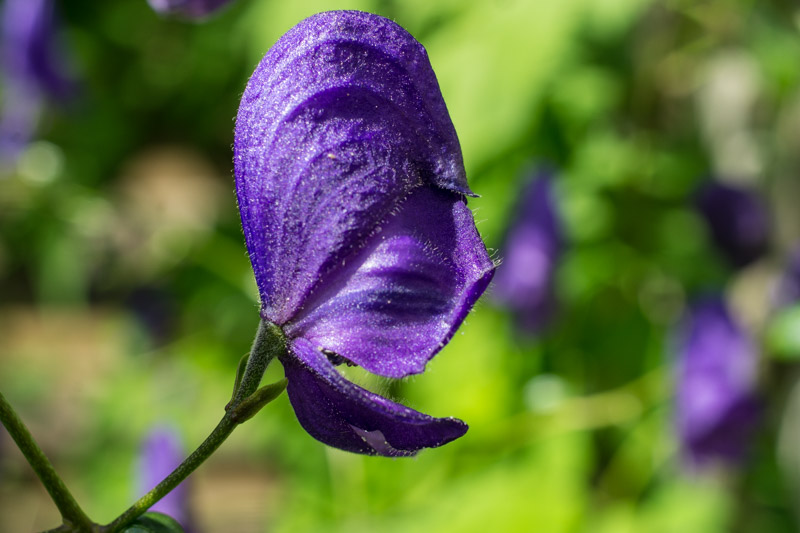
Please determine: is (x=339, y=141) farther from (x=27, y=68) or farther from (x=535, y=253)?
(x=27, y=68)

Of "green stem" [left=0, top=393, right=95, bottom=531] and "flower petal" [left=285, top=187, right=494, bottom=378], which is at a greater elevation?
"flower petal" [left=285, top=187, right=494, bottom=378]

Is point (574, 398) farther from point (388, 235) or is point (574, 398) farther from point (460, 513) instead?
point (388, 235)

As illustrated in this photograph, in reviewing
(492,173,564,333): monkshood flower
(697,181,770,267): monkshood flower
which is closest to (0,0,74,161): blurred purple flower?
(492,173,564,333): monkshood flower

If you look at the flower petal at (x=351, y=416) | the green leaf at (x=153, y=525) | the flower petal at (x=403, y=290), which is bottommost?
the green leaf at (x=153, y=525)

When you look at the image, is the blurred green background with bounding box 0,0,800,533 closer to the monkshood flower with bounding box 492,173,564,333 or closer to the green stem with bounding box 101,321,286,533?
the monkshood flower with bounding box 492,173,564,333

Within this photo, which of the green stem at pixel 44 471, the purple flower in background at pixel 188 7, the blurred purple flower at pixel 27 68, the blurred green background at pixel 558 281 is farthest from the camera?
the blurred purple flower at pixel 27 68

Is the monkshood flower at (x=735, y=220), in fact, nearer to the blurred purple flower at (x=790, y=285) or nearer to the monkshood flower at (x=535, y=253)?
the blurred purple flower at (x=790, y=285)

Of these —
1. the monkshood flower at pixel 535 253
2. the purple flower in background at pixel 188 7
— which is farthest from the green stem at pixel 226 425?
the monkshood flower at pixel 535 253
